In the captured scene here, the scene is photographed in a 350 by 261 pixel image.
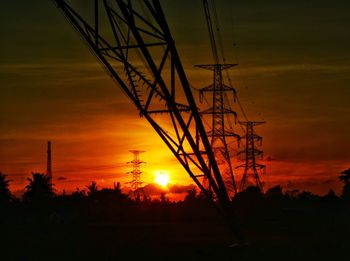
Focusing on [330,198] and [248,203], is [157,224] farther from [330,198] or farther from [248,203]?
[330,198]

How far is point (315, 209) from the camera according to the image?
121062 mm

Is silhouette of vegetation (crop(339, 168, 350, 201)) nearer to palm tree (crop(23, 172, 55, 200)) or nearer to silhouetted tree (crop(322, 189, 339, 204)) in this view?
silhouetted tree (crop(322, 189, 339, 204))

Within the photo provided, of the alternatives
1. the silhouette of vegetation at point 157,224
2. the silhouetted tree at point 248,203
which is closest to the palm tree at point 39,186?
the silhouette of vegetation at point 157,224

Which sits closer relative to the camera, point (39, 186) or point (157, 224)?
point (157, 224)

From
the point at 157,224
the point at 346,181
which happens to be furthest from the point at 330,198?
the point at 157,224

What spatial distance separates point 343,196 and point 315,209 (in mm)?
17155

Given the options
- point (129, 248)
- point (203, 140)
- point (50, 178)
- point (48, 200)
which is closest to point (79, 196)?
point (50, 178)

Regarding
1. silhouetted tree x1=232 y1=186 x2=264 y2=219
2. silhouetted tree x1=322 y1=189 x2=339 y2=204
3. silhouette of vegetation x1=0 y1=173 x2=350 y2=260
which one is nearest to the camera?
silhouette of vegetation x1=0 y1=173 x2=350 y2=260

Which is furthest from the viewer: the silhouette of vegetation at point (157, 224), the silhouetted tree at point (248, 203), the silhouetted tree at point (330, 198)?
the silhouetted tree at point (330, 198)

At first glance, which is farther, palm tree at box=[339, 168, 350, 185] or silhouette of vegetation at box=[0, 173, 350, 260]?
palm tree at box=[339, 168, 350, 185]

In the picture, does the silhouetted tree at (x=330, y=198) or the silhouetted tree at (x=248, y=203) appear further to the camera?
the silhouetted tree at (x=330, y=198)

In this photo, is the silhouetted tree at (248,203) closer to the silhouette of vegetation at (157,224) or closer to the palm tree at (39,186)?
the silhouette of vegetation at (157,224)

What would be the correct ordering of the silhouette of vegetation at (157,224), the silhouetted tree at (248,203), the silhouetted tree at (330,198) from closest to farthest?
the silhouette of vegetation at (157,224) → the silhouetted tree at (248,203) → the silhouetted tree at (330,198)

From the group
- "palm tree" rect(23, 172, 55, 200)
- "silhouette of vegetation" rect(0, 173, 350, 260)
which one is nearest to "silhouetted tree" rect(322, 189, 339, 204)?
"silhouette of vegetation" rect(0, 173, 350, 260)
